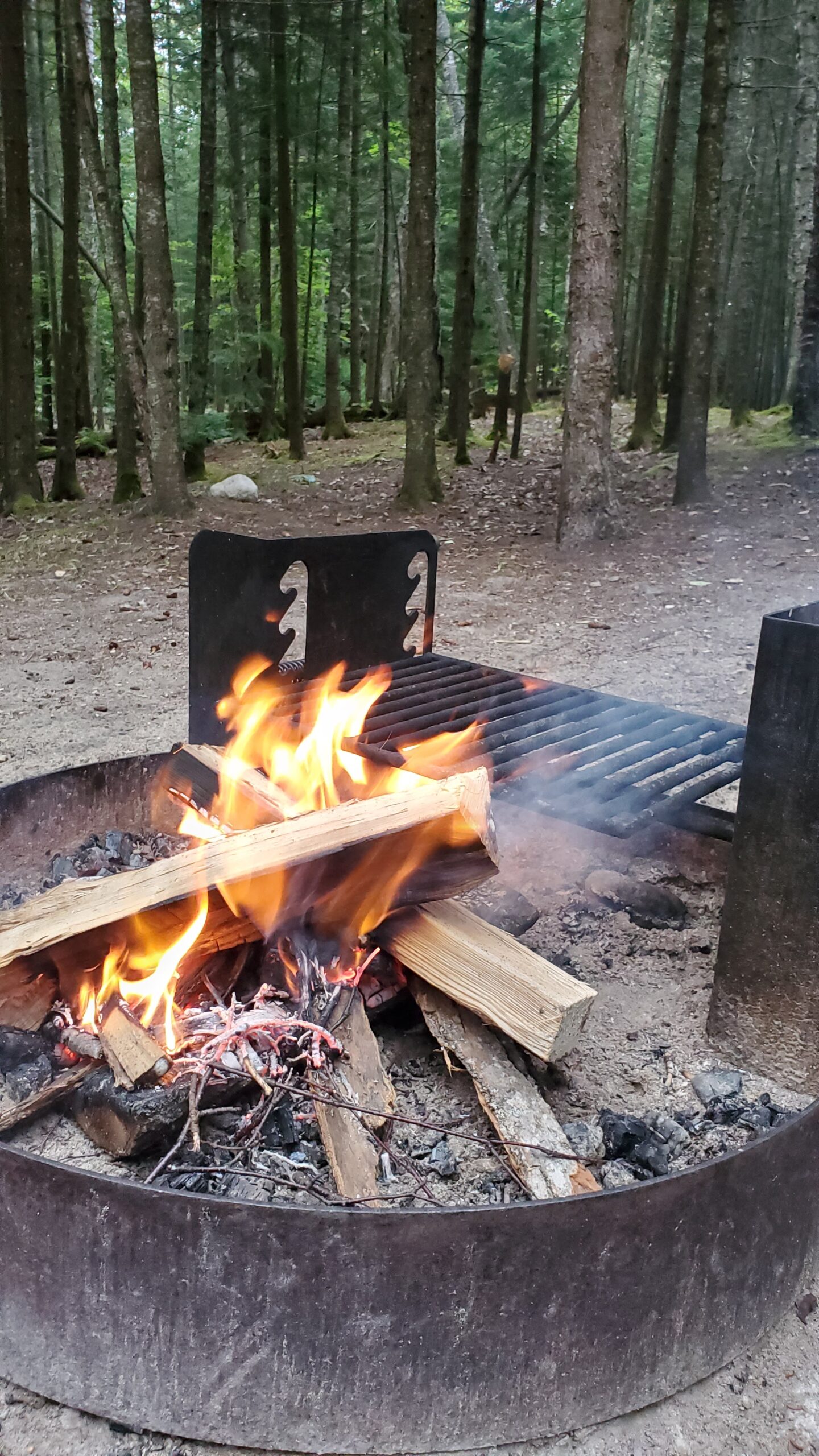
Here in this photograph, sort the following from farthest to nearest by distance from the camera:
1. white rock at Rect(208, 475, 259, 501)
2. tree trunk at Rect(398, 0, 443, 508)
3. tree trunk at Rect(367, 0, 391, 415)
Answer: tree trunk at Rect(367, 0, 391, 415) < white rock at Rect(208, 475, 259, 501) < tree trunk at Rect(398, 0, 443, 508)

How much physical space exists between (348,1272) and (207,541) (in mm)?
2648

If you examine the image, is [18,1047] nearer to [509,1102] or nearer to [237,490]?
[509,1102]

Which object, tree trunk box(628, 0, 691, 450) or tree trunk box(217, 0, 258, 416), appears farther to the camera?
tree trunk box(217, 0, 258, 416)

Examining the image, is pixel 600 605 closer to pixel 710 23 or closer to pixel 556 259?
pixel 710 23

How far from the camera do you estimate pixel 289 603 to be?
11.7ft

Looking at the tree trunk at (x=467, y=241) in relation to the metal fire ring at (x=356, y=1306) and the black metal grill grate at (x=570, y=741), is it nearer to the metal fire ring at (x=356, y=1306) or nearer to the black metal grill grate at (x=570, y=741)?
the black metal grill grate at (x=570, y=741)

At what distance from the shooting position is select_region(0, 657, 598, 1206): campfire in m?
2.08

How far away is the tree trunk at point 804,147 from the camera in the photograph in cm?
1538

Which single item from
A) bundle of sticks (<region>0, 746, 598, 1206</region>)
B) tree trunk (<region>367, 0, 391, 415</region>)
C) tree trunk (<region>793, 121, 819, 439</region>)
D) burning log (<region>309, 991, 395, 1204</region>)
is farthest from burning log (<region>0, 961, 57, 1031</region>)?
tree trunk (<region>367, 0, 391, 415</region>)

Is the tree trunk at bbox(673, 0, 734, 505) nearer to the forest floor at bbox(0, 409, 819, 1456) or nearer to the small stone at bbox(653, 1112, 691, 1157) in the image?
the forest floor at bbox(0, 409, 819, 1456)

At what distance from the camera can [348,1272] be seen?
160 cm

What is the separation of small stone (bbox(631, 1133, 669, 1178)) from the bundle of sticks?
183 millimetres

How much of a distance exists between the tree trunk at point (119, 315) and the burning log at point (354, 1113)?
10.3 metres

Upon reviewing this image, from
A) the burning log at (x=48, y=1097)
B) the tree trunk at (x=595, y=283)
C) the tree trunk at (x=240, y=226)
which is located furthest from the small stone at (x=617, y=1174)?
the tree trunk at (x=240, y=226)
